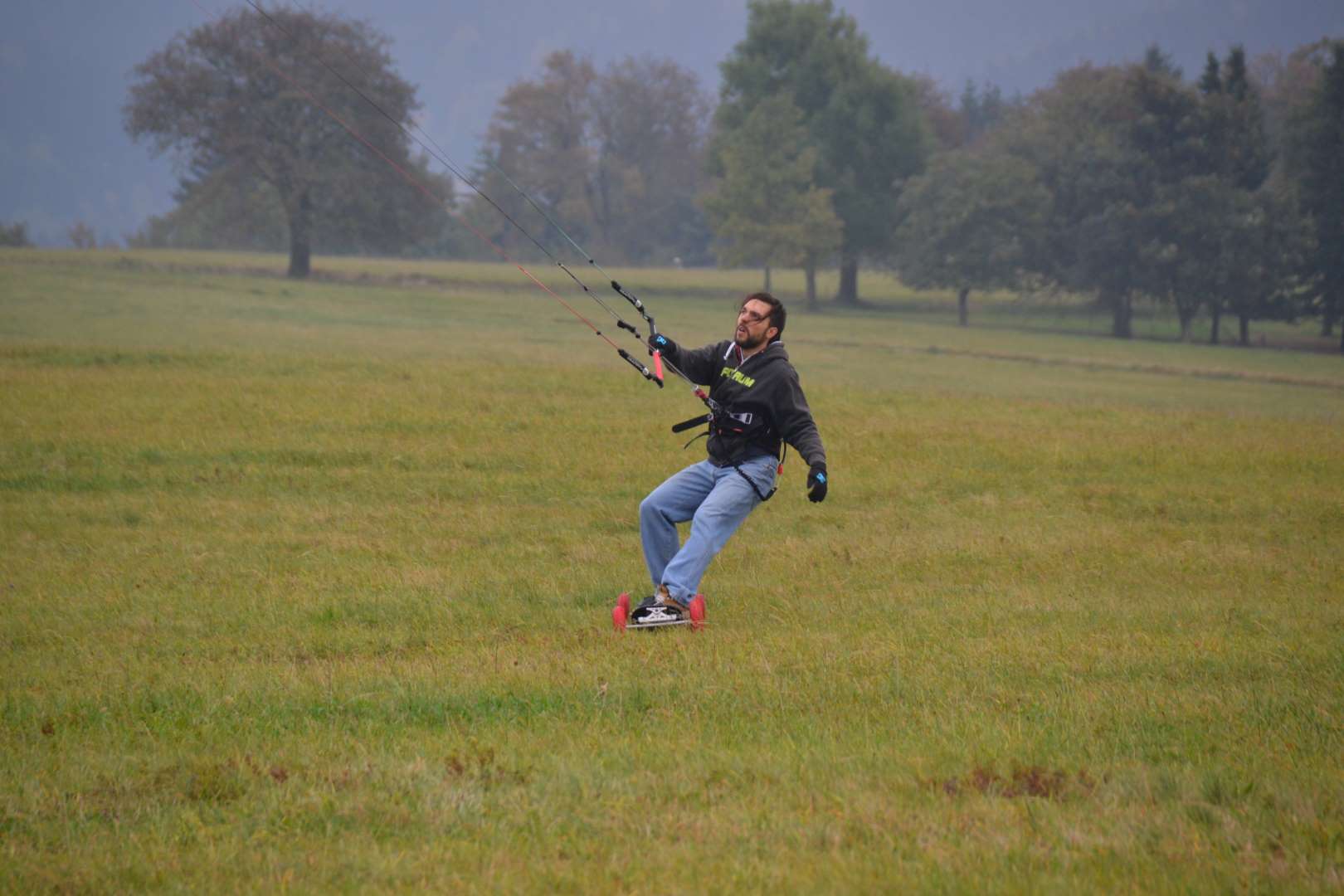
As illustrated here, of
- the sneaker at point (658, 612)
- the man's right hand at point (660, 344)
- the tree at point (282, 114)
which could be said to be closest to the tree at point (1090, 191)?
the tree at point (282, 114)

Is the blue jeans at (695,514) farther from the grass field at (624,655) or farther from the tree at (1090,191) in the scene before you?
the tree at (1090,191)

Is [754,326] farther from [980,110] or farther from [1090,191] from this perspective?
[980,110]

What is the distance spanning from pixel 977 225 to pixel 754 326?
234 ft

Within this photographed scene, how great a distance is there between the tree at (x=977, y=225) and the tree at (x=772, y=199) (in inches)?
214

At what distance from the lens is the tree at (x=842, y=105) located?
88562 mm

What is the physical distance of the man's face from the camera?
9.63 metres

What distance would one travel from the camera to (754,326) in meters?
9.63

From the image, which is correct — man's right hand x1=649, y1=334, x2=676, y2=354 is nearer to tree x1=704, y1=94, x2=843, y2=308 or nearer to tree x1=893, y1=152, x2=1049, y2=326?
tree x1=893, y1=152, x2=1049, y2=326

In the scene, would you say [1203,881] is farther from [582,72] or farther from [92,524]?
[582,72]

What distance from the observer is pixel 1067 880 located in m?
5.02

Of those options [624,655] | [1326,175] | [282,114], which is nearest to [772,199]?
[282,114]

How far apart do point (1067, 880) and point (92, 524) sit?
37.5 feet

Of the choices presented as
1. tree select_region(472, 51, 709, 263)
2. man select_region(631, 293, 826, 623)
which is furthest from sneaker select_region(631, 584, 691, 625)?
tree select_region(472, 51, 709, 263)

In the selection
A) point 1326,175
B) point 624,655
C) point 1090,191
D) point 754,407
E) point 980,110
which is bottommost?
point 624,655
